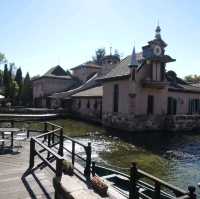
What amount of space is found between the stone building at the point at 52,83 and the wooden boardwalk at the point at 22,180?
42.5m

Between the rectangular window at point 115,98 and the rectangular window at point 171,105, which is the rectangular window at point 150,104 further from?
the rectangular window at point 171,105

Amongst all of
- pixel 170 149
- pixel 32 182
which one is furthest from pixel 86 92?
pixel 32 182

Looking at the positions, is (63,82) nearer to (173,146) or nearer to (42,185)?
(173,146)

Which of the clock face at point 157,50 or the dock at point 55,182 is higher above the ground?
the clock face at point 157,50

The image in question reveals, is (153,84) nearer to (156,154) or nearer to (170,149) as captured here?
(170,149)

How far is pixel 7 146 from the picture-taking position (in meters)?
10.9

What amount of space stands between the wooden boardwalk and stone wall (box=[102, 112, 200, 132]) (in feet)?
64.8

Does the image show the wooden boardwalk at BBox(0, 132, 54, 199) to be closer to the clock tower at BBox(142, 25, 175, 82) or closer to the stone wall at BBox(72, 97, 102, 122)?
the clock tower at BBox(142, 25, 175, 82)

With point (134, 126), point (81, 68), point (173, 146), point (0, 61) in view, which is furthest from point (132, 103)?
point (0, 61)

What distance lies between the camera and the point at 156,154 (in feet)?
57.3

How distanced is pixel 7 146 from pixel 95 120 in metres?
25.3

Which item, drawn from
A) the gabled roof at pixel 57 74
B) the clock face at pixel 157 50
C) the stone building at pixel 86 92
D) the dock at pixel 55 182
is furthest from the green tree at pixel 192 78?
the dock at pixel 55 182

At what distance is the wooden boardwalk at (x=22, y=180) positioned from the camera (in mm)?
5938

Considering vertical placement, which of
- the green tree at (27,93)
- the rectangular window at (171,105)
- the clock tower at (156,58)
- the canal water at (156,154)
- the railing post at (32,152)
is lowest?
the canal water at (156,154)
